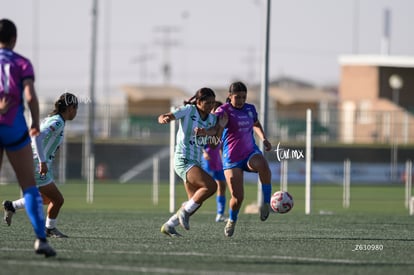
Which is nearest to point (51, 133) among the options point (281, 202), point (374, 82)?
point (281, 202)

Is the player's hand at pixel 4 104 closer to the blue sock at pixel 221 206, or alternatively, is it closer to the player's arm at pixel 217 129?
the player's arm at pixel 217 129

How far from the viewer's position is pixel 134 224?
53.6 feet

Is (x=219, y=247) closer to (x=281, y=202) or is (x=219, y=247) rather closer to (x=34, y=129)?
(x=34, y=129)

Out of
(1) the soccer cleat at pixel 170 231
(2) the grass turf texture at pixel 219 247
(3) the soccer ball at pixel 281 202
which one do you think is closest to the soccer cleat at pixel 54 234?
(2) the grass turf texture at pixel 219 247

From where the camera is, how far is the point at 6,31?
400 inches

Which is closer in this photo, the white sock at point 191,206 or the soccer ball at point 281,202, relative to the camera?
the white sock at point 191,206

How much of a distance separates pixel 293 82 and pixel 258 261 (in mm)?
105442

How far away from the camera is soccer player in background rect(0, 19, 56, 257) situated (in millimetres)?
10062

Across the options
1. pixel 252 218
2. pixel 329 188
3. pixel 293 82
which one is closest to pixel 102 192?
pixel 329 188

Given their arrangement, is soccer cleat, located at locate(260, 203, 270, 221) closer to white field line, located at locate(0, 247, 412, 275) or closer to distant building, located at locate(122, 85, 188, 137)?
white field line, located at locate(0, 247, 412, 275)

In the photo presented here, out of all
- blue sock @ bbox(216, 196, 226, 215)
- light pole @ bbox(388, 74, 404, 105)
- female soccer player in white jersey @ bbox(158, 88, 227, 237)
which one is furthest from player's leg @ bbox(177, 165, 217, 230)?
light pole @ bbox(388, 74, 404, 105)

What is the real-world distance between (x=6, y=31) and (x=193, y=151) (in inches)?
155

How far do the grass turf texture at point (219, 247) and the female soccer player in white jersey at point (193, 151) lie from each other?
11.9 inches

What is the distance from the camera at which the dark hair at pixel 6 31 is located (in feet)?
33.3
